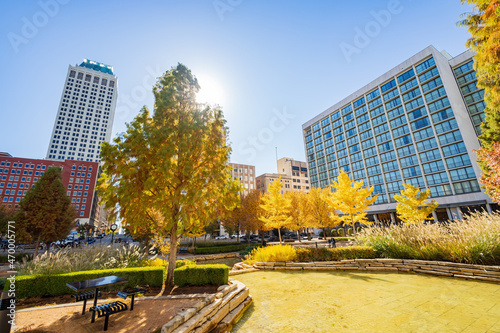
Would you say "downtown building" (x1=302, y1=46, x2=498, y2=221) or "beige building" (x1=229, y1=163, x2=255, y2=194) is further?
"beige building" (x1=229, y1=163, x2=255, y2=194)

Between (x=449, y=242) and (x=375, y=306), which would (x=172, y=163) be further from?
(x=449, y=242)

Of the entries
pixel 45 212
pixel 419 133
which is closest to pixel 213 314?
pixel 45 212

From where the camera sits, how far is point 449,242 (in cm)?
843

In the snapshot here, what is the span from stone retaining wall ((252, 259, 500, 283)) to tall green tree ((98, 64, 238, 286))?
4866mm

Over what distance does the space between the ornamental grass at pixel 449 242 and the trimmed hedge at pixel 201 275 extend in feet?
26.9

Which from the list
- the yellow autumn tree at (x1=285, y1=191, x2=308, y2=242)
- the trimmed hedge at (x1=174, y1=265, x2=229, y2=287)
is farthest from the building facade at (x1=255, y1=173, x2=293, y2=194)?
the trimmed hedge at (x1=174, y1=265, x2=229, y2=287)

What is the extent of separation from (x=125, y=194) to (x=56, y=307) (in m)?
3.50

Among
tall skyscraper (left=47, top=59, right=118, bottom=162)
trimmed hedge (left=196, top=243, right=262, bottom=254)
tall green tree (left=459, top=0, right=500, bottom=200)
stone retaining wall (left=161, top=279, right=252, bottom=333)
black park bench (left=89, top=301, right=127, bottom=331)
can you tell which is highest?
tall skyscraper (left=47, top=59, right=118, bottom=162)

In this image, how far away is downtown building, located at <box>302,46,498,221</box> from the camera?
37128 mm

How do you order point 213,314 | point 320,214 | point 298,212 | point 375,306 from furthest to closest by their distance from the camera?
1. point 298,212
2. point 320,214
3. point 375,306
4. point 213,314

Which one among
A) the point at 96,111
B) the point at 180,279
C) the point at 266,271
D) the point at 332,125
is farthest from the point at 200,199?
the point at 96,111

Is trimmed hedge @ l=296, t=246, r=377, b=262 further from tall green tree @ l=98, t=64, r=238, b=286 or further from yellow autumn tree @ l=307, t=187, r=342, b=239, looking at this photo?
yellow autumn tree @ l=307, t=187, r=342, b=239

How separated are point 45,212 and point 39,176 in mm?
84433

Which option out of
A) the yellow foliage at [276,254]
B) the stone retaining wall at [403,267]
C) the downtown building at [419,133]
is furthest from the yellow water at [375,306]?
the downtown building at [419,133]
